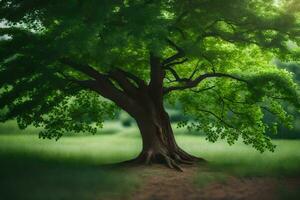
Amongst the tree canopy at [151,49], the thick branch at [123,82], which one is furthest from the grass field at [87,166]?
the thick branch at [123,82]

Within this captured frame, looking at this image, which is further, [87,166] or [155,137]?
[155,137]

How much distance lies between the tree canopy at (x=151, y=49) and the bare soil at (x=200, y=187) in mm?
4004

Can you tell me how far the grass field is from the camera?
581 inches

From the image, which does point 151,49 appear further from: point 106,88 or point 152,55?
point 106,88

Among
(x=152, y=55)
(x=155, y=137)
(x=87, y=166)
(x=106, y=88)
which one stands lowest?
(x=87, y=166)

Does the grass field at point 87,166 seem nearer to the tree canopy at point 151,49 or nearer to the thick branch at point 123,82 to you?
the tree canopy at point 151,49

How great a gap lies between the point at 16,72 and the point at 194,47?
6950mm

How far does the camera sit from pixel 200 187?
16.2 meters

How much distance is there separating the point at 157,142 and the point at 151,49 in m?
6.46

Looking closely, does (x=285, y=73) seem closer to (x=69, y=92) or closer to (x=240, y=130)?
(x=240, y=130)

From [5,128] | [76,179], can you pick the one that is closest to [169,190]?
[76,179]

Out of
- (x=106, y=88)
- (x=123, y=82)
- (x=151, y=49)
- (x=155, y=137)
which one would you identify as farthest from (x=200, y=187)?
(x=123, y=82)

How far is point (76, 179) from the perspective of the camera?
1634cm

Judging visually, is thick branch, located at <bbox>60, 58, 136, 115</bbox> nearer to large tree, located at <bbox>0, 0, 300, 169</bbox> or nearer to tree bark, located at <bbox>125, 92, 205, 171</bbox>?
large tree, located at <bbox>0, 0, 300, 169</bbox>
